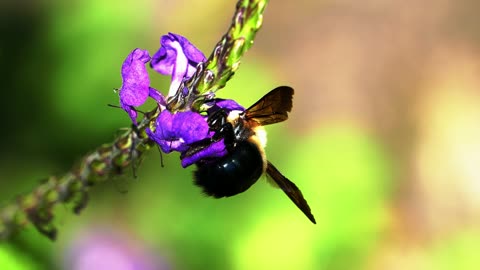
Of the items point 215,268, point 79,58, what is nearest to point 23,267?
point 215,268

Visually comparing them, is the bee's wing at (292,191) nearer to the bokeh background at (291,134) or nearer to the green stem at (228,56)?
the green stem at (228,56)

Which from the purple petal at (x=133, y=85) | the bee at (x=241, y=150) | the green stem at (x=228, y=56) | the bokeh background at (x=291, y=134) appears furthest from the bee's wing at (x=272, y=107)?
the bokeh background at (x=291, y=134)

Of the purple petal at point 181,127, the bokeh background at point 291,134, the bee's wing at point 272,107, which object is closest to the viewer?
the purple petal at point 181,127

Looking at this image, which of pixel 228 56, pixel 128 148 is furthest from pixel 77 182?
pixel 228 56

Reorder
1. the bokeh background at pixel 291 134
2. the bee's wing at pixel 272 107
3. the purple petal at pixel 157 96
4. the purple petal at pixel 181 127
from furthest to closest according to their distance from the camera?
the bokeh background at pixel 291 134 → the bee's wing at pixel 272 107 → the purple petal at pixel 157 96 → the purple petal at pixel 181 127

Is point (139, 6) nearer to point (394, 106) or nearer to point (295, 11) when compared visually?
point (295, 11)

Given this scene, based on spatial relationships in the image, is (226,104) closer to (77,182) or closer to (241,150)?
(241,150)

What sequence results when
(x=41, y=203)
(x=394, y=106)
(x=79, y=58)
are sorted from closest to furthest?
(x=41, y=203)
(x=79, y=58)
(x=394, y=106)
